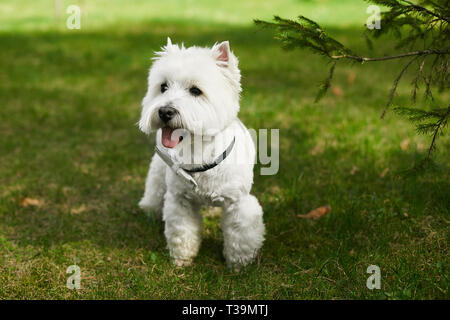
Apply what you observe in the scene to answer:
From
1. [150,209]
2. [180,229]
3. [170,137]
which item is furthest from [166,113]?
[150,209]

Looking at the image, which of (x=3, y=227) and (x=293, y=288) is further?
(x=3, y=227)

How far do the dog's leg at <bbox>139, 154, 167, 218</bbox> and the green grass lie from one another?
0.46ft

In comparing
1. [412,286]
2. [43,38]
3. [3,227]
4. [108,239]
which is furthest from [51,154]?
[43,38]

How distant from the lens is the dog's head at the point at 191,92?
2947 mm

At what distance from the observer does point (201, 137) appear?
10.6ft

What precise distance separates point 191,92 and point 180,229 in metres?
1.15

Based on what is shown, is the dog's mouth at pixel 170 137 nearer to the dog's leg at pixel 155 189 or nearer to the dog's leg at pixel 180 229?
the dog's leg at pixel 180 229

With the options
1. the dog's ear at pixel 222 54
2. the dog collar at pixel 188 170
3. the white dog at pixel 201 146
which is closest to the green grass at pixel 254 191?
the white dog at pixel 201 146

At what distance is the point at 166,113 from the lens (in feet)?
9.57

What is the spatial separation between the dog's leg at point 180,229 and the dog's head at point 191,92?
69 centimetres

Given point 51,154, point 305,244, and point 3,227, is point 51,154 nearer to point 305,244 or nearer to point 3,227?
point 3,227

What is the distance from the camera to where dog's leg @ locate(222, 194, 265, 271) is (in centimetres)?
351

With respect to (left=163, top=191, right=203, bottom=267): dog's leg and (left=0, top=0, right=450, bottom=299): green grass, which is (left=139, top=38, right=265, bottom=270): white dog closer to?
(left=163, top=191, right=203, bottom=267): dog's leg
